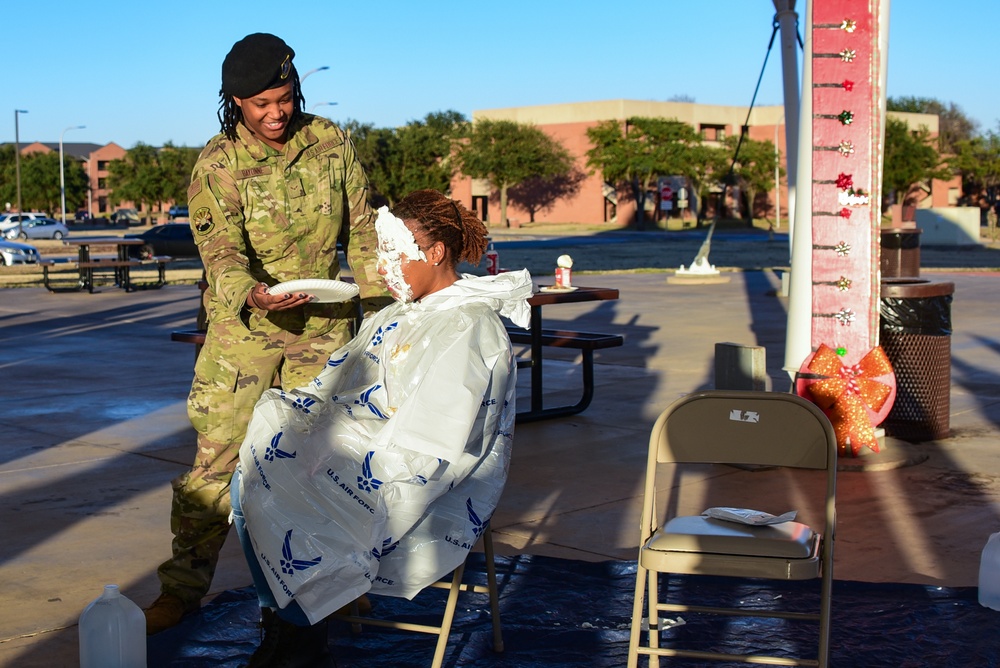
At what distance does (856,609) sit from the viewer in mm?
4133

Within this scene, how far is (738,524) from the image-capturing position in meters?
3.52

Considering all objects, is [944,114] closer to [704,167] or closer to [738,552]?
[704,167]

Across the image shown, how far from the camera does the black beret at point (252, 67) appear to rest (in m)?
3.73

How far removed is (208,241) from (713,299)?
1475 cm

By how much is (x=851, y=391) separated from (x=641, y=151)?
71877 mm

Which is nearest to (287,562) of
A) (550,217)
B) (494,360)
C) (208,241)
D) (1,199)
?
(494,360)

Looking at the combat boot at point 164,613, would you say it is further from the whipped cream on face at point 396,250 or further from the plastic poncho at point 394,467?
the whipped cream on face at point 396,250

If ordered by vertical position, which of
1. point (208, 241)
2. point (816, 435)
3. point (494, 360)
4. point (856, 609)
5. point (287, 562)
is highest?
point (208, 241)

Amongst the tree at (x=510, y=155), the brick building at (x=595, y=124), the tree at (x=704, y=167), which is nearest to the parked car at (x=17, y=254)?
the tree at (x=510, y=155)

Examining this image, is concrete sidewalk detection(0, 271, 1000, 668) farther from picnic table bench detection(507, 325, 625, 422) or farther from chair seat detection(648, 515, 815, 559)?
chair seat detection(648, 515, 815, 559)

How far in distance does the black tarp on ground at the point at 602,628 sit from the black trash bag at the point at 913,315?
3.01 meters

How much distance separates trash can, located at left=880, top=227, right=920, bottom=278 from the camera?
9.95 meters

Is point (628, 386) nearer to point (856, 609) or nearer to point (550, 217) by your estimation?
point (856, 609)

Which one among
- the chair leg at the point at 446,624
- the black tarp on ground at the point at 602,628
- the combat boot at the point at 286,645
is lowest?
the black tarp on ground at the point at 602,628
